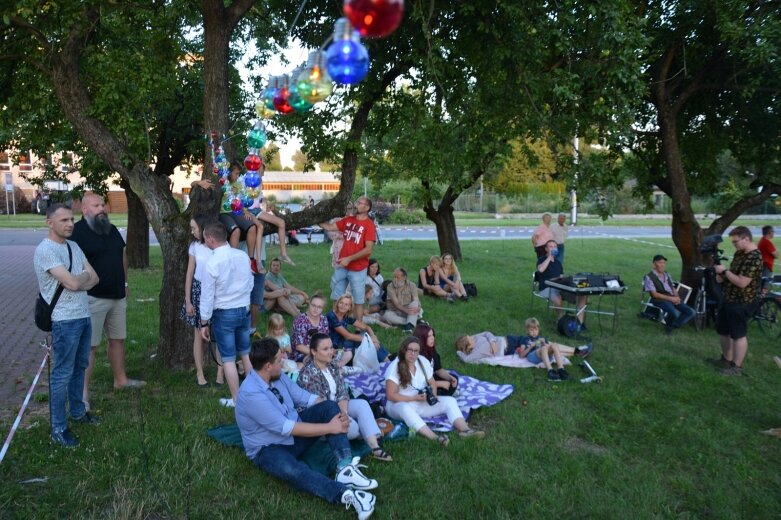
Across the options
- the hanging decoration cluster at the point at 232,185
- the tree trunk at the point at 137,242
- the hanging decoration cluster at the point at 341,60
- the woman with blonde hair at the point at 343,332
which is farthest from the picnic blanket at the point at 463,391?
the tree trunk at the point at 137,242

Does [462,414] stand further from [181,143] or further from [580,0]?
[181,143]

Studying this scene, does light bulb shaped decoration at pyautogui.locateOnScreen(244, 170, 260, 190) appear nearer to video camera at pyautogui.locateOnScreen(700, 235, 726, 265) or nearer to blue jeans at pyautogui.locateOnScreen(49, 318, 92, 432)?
blue jeans at pyautogui.locateOnScreen(49, 318, 92, 432)

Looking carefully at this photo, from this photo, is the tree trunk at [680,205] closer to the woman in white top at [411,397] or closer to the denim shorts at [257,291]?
the woman in white top at [411,397]

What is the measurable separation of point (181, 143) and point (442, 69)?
8.53m

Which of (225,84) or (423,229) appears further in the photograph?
(423,229)

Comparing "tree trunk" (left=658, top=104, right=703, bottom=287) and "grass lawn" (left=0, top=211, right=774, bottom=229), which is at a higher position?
"tree trunk" (left=658, top=104, right=703, bottom=287)

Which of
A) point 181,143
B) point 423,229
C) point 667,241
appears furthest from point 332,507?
point 423,229

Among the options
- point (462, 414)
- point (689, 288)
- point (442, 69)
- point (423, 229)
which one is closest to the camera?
point (462, 414)

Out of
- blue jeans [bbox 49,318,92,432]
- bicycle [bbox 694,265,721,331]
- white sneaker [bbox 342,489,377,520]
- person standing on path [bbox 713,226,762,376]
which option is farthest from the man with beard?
bicycle [bbox 694,265,721,331]

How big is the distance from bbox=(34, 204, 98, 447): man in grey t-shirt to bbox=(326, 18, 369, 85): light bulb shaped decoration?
9.17 ft

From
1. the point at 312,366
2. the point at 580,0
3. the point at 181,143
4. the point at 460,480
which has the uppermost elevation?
the point at 580,0

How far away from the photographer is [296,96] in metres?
4.33

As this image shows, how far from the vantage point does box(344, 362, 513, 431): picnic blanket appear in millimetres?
6039

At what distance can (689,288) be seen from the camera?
34.7 ft
